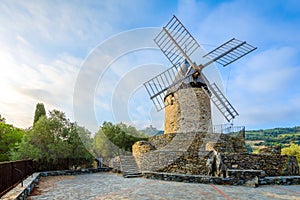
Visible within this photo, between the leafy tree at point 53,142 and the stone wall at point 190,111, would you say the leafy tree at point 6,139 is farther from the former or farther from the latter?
the stone wall at point 190,111

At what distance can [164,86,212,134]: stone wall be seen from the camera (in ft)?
43.8

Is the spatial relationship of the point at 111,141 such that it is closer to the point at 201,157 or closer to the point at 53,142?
the point at 53,142

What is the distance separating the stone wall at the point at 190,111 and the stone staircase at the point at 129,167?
11.4ft

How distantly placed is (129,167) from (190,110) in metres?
5.19

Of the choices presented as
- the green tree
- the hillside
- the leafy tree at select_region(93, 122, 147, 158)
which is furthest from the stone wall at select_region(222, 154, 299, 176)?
the hillside

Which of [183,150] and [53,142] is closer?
[183,150]

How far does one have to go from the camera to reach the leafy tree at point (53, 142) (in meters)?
12.0

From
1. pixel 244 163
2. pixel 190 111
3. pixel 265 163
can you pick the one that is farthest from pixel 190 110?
pixel 265 163

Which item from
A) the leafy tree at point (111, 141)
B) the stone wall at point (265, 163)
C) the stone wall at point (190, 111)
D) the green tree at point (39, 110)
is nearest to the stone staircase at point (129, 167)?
the stone wall at point (190, 111)

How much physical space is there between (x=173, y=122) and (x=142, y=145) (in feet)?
10.2

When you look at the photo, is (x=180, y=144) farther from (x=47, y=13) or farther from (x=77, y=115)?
(x=47, y=13)

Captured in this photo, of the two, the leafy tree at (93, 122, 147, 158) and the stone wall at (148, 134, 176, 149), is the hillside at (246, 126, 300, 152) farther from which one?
the stone wall at (148, 134, 176, 149)

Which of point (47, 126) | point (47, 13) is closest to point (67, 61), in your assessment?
point (47, 13)

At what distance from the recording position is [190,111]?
44.4 feet
